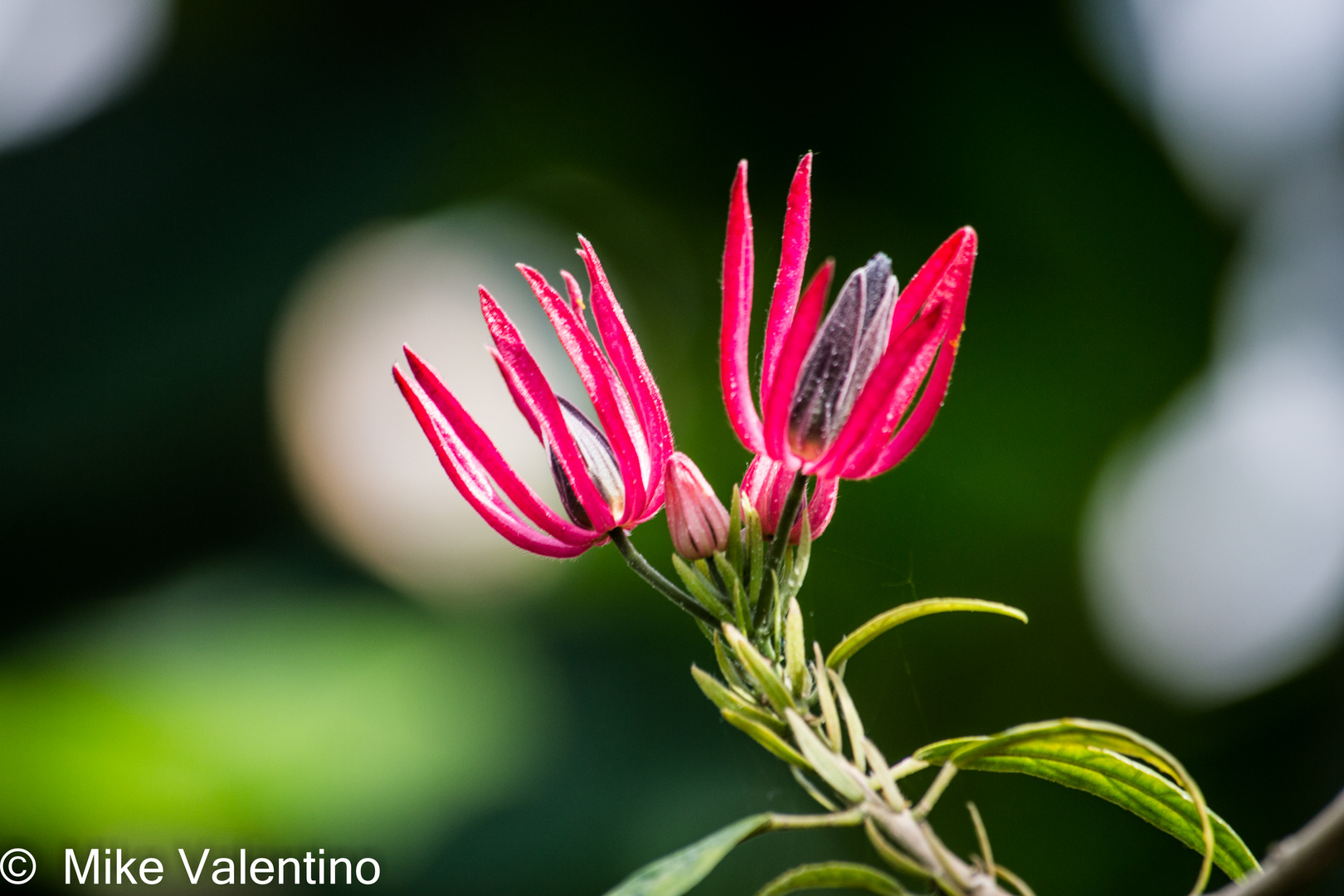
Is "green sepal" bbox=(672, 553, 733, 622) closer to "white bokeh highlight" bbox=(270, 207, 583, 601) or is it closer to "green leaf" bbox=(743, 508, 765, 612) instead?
"green leaf" bbox=(743, 508, 765, 612)

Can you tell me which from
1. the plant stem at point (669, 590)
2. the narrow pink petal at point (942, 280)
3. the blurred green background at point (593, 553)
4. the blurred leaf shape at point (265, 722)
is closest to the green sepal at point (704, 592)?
the plant stem at point (669, 590)

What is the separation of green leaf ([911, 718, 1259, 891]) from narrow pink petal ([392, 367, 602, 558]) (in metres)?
0.32

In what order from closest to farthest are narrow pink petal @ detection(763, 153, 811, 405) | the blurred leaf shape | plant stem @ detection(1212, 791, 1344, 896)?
plant stem @ detection(1212, 791, 1344, 896) → narrow pink petal @ detection(763, 153, 811, 405) → the blurred leaf shape

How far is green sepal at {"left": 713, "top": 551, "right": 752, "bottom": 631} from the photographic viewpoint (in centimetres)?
71

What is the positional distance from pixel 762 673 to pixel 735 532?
0.40ft

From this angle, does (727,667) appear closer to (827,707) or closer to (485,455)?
(827,707)

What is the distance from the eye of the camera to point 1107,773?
670 mm

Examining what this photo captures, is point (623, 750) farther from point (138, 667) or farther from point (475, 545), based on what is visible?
point (138, 667)

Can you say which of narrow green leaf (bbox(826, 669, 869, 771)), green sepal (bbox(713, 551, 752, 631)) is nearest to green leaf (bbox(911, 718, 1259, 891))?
narrow green leaf (bbox(826, 669, 869, 771))

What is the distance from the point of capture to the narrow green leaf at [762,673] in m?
0.63

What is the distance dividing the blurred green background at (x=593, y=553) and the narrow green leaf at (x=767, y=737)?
272 cm

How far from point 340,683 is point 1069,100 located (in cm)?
403

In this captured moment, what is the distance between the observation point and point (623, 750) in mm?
3953

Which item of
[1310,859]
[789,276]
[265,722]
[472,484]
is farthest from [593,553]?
[1310,859]
